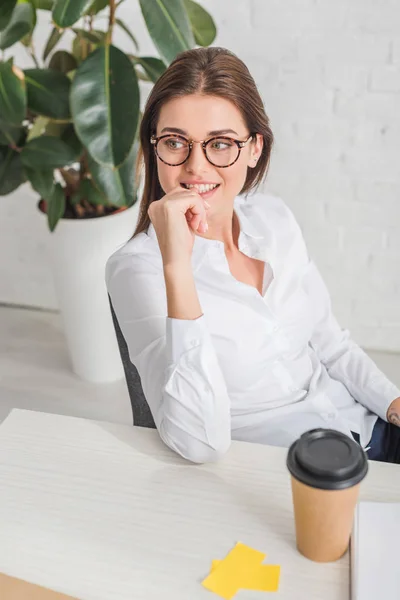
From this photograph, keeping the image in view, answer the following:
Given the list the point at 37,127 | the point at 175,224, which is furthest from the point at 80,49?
the point at 175,224

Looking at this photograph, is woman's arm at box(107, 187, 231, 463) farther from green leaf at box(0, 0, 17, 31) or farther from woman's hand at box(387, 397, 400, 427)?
green leaf at box(0, 0, 17, 31)

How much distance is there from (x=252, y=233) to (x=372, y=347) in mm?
1392

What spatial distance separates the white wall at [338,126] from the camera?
2.39 metres

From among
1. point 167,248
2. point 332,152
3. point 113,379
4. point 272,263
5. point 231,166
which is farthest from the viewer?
point 113,379

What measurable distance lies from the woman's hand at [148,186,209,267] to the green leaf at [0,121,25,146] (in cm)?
110

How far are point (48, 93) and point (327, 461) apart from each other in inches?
62.2

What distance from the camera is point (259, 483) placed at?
116 cm

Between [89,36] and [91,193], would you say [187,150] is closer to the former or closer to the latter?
[89,36]

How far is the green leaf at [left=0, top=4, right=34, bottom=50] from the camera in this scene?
2.03m

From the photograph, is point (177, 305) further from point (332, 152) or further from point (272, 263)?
point (332, 152)

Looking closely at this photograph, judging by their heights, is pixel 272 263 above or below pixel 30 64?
below

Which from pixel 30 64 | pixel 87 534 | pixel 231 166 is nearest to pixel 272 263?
pixel 231 166

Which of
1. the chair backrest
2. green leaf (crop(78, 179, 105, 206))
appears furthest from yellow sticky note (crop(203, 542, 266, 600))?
green leaf (crop(78, 179, 105, 206))

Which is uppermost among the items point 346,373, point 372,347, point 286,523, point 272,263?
point 272,263
